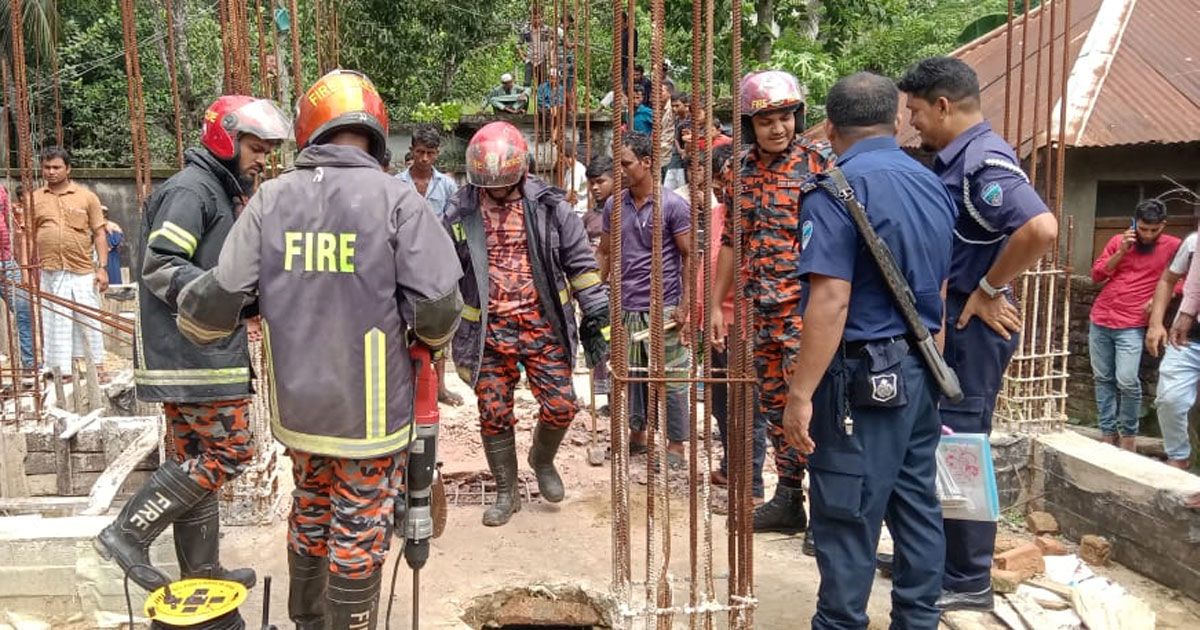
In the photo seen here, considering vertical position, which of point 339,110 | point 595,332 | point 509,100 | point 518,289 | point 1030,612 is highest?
point 509,100

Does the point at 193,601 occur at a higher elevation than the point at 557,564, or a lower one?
higher

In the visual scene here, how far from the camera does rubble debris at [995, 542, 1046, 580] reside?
12.9 ft

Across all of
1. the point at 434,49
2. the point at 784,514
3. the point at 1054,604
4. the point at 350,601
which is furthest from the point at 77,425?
the point at 434,49

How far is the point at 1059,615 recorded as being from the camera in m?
3.68

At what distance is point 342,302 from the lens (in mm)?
2805

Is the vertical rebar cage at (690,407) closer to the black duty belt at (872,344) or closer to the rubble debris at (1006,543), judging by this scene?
the black duty belt at (872,344)

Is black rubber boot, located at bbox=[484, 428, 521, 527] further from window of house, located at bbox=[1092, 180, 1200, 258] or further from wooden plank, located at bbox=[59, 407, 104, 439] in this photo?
window of house, located at bbox=[1092, 180, 1200, 258]

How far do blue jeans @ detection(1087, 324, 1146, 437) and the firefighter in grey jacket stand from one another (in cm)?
556

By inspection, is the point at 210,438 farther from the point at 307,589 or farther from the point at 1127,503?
the point at 1127,503

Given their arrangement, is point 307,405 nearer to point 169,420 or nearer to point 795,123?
point 169,420

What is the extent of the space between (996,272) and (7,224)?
736 centimetres

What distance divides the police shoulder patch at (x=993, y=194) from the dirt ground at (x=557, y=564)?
5.22ft

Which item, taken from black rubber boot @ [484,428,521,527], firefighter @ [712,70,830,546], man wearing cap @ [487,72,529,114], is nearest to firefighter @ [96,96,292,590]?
black rubber boot @ [484,428,521,527]

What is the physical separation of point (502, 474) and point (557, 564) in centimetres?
67
